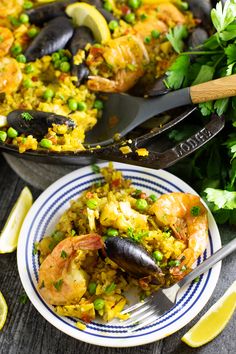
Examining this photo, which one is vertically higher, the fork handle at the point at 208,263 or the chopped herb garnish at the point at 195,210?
the chopped herb garnish at the point at 195,210

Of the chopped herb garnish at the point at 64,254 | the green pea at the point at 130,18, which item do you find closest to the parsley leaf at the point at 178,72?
the green pea at the point at 130,18

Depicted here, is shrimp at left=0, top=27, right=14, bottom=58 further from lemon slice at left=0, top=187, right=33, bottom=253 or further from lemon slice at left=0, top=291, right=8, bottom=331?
lemon slice at left=0, top=291, right=8, bottom=331

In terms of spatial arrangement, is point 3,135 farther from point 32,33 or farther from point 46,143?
point 32,33

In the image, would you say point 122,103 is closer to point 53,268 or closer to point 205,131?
point 205,131

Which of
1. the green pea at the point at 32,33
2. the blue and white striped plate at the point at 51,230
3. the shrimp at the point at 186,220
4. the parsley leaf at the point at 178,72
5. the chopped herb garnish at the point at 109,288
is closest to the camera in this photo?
the blue and white striped plate at the point at 51,230

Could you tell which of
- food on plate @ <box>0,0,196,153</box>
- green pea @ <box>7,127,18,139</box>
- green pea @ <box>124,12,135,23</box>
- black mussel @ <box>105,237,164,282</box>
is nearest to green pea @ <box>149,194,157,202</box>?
black mussel @ <box>105,237,164,282</box>

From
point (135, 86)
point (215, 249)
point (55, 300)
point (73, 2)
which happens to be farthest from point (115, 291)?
point (73, 2)

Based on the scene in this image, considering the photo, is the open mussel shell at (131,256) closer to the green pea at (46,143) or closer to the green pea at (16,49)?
the green pea at (46,143)
